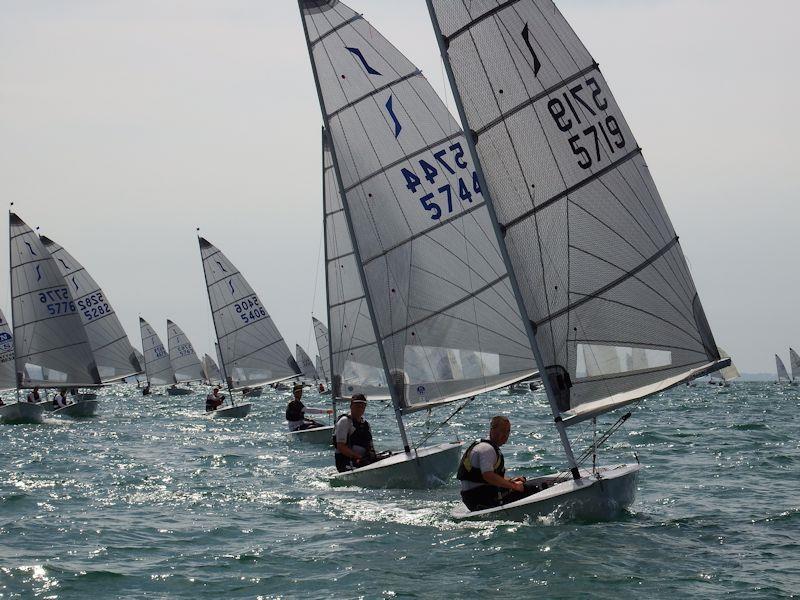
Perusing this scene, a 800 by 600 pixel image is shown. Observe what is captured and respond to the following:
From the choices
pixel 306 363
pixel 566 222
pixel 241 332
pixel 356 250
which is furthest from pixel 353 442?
pixel 306 363

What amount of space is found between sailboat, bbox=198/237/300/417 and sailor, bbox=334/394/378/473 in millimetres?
20822

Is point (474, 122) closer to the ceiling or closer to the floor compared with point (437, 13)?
closer to the floor

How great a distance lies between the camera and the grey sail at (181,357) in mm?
69938

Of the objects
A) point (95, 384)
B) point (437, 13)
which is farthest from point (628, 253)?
point (95, 384)

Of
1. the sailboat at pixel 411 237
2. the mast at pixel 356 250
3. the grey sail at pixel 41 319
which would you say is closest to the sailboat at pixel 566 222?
the sailboat at pixel 411 237

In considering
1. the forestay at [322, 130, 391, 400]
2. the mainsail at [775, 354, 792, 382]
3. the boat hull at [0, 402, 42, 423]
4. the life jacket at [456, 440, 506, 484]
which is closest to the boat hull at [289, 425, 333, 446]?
the forestay at [322, 130, 391, 400]

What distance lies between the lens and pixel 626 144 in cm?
1178

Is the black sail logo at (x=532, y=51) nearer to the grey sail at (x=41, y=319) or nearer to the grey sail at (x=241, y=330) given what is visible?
the grey sail at (x=41, y=319)

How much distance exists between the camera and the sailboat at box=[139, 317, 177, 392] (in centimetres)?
6988

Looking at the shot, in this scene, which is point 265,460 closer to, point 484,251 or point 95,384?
point 484,251

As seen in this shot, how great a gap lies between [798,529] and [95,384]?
28.2m

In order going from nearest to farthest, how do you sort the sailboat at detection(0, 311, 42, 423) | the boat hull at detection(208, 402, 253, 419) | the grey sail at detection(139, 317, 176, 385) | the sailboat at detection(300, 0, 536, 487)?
the sailboat at detection(300, 0, 536, 487) → the sailboat at detection(0, 311, 42, 423) → the boat hull at detection(208, 402, 253, 419) → the grey sail at detection(139, 317, 176, 385)

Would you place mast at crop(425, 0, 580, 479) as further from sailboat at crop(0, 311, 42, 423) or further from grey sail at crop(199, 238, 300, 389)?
grey sail at crop(199, 238, 300, 389)

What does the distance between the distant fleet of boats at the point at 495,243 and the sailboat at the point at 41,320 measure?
1305 centimetres
